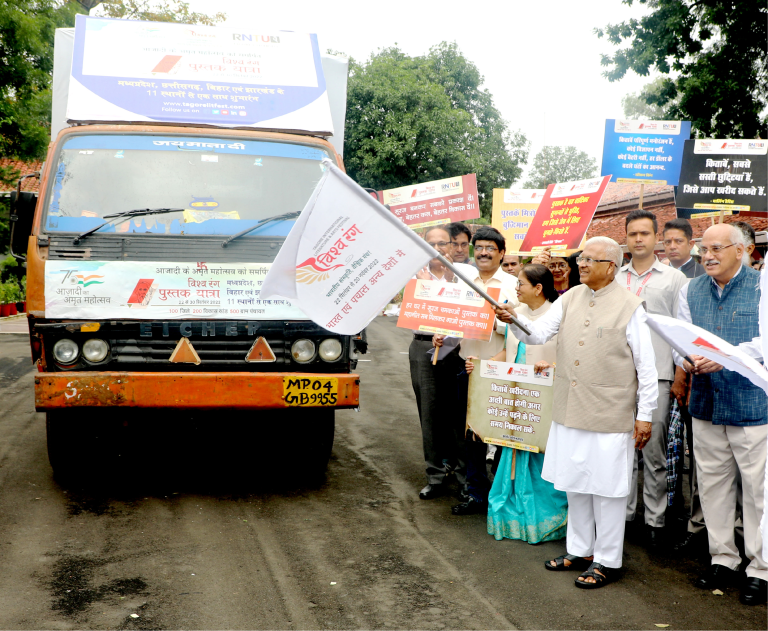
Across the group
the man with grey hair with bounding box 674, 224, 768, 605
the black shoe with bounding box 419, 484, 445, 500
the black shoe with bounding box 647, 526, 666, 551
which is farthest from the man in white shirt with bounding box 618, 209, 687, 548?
the black shoe with bounding box 419, 484, 445, 500

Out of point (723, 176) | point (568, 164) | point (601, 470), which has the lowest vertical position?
Answer: point (601, 470)

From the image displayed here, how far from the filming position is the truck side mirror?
5254 mm

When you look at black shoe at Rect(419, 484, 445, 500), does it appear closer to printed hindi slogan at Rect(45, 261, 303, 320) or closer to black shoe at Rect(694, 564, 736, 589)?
printed hindi slogan at Rect(45, 261, 303, 320)

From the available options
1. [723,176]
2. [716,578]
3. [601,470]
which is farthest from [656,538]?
[723,176]

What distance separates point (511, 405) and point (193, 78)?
359 cm

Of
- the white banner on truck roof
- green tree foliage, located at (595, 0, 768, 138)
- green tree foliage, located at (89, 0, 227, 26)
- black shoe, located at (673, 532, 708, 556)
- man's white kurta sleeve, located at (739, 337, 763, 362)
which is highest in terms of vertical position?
green tree foliage, located at (89, 0, 227, 26)

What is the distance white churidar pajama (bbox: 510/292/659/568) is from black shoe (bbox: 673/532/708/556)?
66 centimetres

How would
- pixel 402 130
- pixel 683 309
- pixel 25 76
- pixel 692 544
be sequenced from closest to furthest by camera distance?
pixel 683 309, pixel 692 544, pixel 25 76, pixel 402 130

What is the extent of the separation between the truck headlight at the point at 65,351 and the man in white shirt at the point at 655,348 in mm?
3601

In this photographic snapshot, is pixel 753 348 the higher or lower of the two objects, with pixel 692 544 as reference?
higher

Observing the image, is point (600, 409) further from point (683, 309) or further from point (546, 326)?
point (683, 309)

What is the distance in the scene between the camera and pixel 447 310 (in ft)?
16.2

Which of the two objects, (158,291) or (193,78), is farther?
(193,78)

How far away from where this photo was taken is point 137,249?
4.96m
